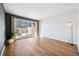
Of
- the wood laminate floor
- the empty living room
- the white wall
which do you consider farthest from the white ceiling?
the wood laminate floor

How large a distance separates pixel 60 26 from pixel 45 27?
2088mm

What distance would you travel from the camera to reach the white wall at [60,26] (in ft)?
13.4

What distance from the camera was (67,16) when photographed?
4.46 meters

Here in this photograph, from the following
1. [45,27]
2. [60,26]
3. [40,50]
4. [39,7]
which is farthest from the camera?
[45,27]

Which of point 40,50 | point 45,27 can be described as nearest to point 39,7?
point 40,50

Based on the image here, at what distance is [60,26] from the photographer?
503cm

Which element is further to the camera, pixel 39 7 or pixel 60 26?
pixel 60 26

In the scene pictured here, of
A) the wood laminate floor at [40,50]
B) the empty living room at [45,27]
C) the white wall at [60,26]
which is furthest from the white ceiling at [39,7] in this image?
the wood laminate floor at [40,50]

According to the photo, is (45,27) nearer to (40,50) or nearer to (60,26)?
(60,26)

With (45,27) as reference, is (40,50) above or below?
below

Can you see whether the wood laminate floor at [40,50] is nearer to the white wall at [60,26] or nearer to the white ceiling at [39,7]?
the white wall at [60,26]

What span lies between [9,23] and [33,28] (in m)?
3.52

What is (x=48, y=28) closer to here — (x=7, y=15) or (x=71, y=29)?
(x=71, y=29)

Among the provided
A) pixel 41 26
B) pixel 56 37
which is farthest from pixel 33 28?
pixel 56 37
